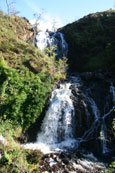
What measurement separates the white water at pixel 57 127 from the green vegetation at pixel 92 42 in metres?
10.8

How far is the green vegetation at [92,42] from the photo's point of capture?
896 inches

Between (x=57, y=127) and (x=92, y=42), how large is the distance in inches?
858

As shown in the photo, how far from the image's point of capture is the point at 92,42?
89.6ft

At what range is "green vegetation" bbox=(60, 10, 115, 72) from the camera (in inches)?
896

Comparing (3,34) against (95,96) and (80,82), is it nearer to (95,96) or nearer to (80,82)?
(80,82)

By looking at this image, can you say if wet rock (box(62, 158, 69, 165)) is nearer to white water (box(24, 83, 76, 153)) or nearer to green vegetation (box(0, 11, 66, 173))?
white water (box(24, 83, 76, 153))

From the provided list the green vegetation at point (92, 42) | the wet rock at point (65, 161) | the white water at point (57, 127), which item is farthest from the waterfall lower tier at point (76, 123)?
the green vegetation at point (92, 42)

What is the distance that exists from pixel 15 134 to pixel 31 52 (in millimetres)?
8931

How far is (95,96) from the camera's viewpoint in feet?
45.7

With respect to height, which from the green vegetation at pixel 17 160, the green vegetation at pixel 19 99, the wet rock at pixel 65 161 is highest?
the green vegetation at pixel 19 99

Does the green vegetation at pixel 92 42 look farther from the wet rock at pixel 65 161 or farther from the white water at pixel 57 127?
the wet rock at pixel 65 161

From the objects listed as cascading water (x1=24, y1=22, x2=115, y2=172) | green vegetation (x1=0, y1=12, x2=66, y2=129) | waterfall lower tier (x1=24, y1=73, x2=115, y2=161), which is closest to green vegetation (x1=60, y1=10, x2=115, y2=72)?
waterfall lower tier (x1=24, y1=73, x2=115, y2=161)

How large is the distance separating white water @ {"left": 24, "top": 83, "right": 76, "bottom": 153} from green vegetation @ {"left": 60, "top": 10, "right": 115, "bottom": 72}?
10750mm

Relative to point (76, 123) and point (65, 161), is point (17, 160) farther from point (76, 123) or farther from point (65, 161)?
point (76, 123)
